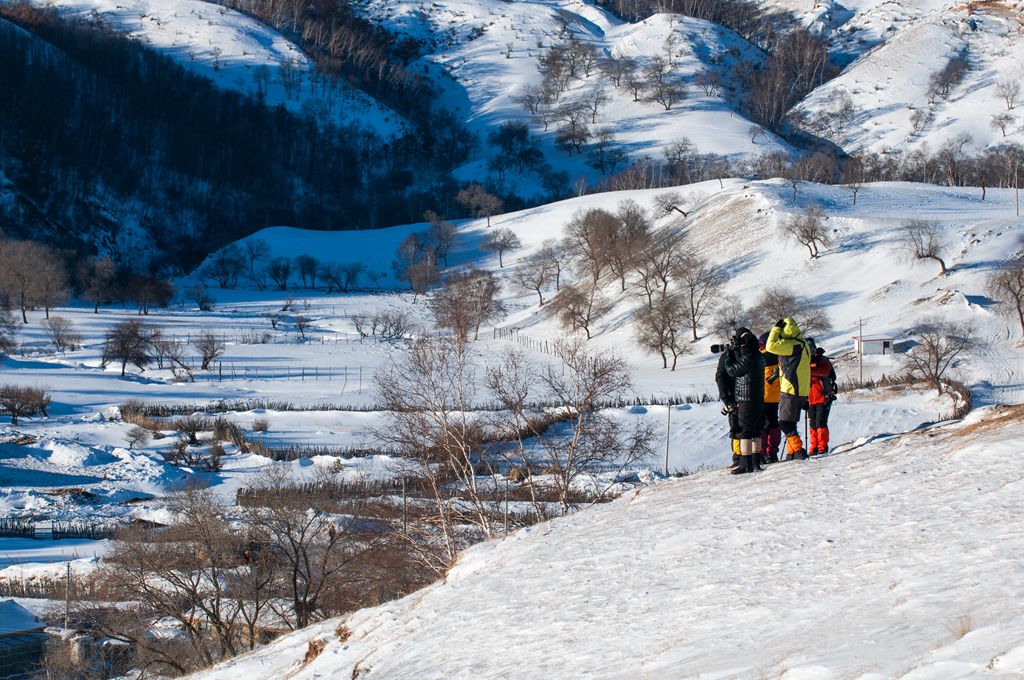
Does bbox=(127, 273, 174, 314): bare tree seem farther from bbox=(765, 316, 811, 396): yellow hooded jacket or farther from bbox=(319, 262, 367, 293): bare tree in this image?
bbox=(765, 316, 811, 396): yellow hooded jacket

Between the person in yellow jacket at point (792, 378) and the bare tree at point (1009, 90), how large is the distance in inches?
5363

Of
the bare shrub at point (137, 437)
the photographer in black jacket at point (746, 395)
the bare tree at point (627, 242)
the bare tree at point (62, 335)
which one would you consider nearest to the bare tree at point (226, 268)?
the bare tree at point (62, 335)

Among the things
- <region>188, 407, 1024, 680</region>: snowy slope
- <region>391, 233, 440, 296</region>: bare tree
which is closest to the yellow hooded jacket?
<region>188, 407, 1024, 680</region>: snowy slope

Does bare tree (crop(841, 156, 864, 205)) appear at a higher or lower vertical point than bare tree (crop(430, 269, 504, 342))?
higher

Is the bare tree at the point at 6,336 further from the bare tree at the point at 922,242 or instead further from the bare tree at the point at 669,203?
the bare tree at the point at 922,242

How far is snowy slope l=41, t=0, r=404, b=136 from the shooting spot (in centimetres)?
14500

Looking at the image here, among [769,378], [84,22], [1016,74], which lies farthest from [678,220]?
[84,22]

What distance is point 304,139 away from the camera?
14112 cm

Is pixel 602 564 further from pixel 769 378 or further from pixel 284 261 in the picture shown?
pixel 284 261

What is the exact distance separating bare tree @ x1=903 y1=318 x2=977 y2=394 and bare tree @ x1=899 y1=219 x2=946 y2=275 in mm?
8284

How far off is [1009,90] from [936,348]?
113 metres

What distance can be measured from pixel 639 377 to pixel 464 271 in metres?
42.8

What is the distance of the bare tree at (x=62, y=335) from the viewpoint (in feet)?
189

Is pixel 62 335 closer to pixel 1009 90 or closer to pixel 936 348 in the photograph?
pixel 936 348
